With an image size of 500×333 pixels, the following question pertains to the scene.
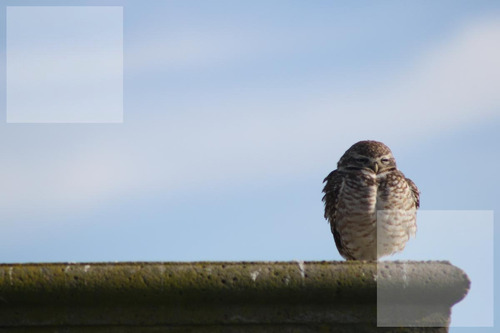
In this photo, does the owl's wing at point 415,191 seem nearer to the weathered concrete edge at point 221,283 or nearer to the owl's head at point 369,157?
the owl's head at point 369,157

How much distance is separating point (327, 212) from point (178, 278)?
4041 millimetres

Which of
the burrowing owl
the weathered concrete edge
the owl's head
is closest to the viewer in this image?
the weathered concrete edge

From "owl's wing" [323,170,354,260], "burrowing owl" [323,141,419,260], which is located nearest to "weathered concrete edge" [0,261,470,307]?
"burrowing owl" [323,141,419,260]

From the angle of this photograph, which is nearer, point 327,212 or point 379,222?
point 379,222

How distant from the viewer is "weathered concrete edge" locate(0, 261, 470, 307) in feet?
10.5

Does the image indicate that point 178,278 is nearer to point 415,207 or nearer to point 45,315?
point 45,315

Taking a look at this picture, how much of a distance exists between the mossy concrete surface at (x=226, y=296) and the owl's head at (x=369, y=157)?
364cm

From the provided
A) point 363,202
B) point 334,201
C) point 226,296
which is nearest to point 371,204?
point 363,202

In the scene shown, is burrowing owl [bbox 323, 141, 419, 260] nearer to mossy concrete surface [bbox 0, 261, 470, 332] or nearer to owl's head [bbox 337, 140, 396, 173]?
owl's head [bbox 337, 140, 396, 173]

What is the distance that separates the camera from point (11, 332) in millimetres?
3268

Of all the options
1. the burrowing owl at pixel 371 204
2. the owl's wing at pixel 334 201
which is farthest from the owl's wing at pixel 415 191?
the owl's wing at pixel 334 201

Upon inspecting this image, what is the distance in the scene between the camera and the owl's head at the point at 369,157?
272 inches

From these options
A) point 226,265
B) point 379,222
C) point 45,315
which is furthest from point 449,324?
point 379,222

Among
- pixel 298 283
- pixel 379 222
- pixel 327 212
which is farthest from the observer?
pixel 327 212
